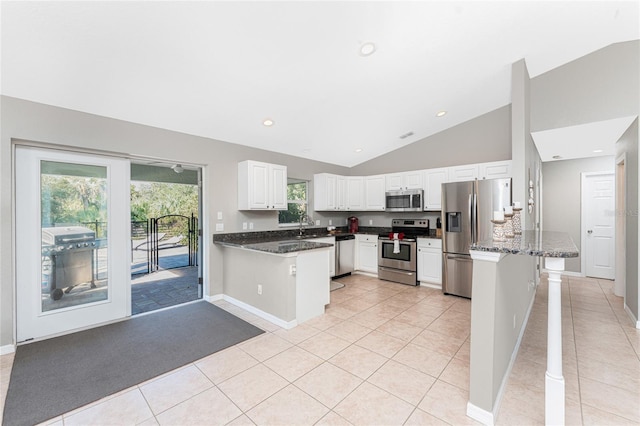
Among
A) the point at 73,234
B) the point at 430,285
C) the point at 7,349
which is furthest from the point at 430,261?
the point at 7,349

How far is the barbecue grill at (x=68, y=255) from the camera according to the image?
9.74 feet

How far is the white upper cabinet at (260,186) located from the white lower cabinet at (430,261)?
2.53 meters

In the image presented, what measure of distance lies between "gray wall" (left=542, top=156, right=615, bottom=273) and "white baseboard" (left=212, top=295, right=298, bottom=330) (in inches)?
231

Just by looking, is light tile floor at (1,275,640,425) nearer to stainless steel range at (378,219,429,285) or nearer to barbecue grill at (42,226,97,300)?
barbecue grill at (42,226,97,300)

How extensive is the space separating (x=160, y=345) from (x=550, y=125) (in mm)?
5265

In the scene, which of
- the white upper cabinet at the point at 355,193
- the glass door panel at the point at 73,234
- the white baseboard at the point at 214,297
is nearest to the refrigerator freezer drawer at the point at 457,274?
the white upper cabinet at the point at 355,193

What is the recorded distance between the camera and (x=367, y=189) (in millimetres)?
5945

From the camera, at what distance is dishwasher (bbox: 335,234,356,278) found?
17.5ft

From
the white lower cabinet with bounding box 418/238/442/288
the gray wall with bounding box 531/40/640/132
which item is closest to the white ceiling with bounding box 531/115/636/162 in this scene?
the gray wall with bounding box 531/40/640/132

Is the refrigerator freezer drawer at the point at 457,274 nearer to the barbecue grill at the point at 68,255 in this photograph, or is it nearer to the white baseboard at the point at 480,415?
the white baseboard at the point at 480,415

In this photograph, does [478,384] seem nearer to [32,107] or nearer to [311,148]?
[311,148]

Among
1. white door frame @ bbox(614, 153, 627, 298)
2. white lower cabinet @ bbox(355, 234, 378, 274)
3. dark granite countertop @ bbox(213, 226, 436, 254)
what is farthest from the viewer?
white lower cabinet @ bbox(355, 234, 378, 274)

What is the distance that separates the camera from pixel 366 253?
561cm

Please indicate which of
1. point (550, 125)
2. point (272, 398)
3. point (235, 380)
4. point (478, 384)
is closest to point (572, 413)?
point (478, 384)
